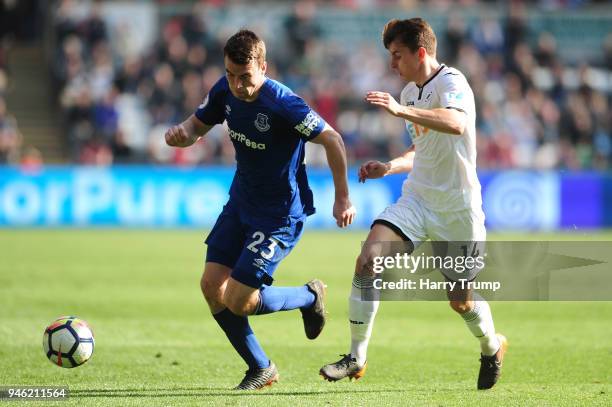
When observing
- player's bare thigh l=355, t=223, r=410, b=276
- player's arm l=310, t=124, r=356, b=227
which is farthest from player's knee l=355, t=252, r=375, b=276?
player's arm l=310, t=124, r=356, b=227

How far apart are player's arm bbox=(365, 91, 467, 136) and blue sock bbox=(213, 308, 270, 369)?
1944mm

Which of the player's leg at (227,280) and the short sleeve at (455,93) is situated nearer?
the short sleeve at (455,93)

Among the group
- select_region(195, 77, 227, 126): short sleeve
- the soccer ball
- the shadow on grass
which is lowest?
the shadow on grass

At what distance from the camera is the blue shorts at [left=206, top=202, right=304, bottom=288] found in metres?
7.17

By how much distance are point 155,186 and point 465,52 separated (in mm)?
8954

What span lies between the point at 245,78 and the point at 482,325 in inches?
94.8

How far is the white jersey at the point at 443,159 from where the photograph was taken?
7.16 meters

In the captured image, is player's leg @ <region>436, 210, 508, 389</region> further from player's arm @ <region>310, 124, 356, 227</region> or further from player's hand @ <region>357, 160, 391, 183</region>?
player's arm @ <region>310, 124, 356, 227</region>

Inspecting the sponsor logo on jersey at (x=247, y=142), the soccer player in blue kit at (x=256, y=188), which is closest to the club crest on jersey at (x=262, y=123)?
the soccer player in blue kit at (x=256, y=188)

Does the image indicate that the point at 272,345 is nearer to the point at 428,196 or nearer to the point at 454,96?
the point at 428,196

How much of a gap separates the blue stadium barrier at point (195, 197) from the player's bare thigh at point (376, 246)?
1445 cm

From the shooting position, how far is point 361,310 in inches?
289

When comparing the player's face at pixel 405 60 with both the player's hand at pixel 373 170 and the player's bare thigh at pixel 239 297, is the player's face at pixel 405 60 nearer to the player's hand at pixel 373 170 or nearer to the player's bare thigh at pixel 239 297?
the player's hand at pixel 373 170
